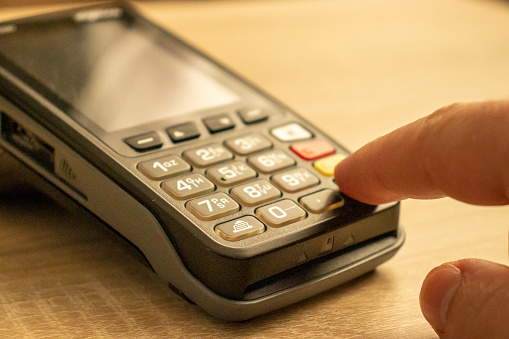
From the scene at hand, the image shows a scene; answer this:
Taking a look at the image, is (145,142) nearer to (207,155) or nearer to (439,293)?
(207,155)

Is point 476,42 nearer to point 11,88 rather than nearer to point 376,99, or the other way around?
point 376,99

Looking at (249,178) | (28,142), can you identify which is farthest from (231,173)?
(28,142)

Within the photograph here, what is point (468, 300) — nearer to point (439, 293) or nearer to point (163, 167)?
point (439, 293)

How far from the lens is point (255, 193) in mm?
333

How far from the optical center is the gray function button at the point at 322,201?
0.33 m

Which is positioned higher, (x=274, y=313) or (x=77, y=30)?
(x=77, y=30)

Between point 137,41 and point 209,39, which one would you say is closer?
point 137,41

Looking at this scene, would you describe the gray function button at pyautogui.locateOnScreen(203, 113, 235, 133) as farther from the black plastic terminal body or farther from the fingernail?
the fingernail

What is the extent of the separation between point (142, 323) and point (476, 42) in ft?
2.02

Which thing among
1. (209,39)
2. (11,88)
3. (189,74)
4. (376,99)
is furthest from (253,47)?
(11,88)

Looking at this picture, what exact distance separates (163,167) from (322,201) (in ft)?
0.28

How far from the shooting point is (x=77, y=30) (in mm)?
461

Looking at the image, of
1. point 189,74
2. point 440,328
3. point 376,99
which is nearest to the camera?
point 440,328

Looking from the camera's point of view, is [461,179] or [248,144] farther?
[248,144]
